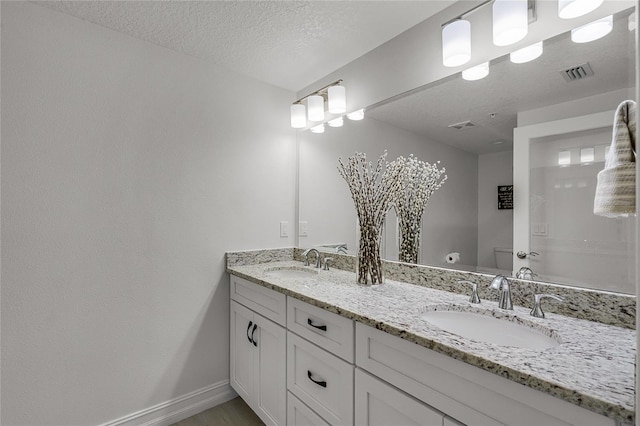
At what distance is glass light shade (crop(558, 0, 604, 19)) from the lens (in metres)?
1.08

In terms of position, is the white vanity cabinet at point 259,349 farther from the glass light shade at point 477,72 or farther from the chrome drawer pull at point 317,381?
the glass light shade at point 477,72

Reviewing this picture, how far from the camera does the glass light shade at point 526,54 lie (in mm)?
1227

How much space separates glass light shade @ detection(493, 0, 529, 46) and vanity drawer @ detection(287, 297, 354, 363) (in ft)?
4.20

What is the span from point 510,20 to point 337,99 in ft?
3.41

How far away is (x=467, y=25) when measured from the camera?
1363 millimetres

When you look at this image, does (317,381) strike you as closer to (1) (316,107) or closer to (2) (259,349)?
(2) (259,349)

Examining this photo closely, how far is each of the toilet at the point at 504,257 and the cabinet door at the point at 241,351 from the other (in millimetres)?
1360

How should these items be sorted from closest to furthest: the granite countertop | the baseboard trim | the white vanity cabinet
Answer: the granite countertop < the white vanity cabinet < the baseboard trim

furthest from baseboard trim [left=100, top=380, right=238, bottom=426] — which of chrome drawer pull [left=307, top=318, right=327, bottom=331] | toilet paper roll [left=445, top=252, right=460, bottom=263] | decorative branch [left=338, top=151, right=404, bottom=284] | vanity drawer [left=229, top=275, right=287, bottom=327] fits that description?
toilet paper roll [left=445, top=252, right=460, bottom=263]

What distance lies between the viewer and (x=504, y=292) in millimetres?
1213

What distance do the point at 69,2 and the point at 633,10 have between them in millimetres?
2337

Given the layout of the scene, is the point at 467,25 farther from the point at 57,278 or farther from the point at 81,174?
the point at 57,278

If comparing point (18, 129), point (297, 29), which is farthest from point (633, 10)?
point (18, 129)

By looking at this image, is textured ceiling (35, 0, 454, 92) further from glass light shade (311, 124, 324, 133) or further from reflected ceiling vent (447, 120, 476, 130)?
reflected ceiling vent (447, 120, 476, 130)
